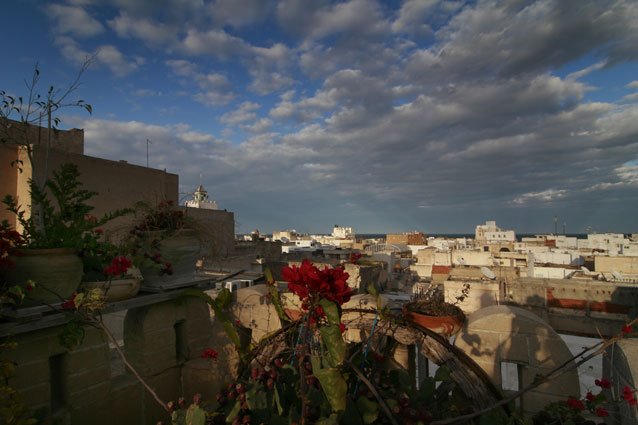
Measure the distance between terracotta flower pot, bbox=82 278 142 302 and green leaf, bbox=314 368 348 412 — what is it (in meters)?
1.80

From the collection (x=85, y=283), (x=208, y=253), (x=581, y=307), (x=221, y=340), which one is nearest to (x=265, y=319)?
(x=221, y=340)

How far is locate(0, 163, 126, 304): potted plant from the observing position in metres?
2.11

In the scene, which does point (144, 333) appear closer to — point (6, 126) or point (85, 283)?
point (85, 283)

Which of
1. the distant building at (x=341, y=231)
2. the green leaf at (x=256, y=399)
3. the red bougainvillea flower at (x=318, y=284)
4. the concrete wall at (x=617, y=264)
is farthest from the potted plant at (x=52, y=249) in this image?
the distant building at (x=341, y=231)

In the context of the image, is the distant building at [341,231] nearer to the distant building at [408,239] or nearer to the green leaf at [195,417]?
the distant building at [408,239]

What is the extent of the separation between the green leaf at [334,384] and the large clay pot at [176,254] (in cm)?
199

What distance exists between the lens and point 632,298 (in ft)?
44.3

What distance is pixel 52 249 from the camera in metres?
2.19

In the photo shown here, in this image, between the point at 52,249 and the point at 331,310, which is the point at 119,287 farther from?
the point at 331,310

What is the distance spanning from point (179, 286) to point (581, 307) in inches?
636

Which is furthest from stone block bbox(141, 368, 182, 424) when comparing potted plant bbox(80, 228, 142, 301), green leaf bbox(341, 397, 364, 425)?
green leaf bbox(341, 397, 364, 425)

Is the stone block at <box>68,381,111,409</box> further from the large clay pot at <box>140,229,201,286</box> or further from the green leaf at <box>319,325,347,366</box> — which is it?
the green leaf at <box>319,325,347,366</box>

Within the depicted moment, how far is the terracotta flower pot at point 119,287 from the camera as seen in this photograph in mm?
2477

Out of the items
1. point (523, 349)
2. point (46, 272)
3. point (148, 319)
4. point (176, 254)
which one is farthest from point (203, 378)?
point (523, 349)
